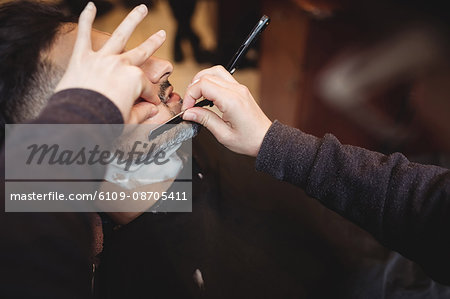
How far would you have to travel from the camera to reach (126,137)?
0.86m

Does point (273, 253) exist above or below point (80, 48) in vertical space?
below

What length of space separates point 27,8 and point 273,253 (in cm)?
99

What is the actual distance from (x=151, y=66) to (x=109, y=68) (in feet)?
1.15

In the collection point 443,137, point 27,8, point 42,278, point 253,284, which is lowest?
point 253,284

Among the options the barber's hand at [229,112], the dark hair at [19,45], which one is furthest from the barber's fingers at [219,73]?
the dark hair at [19,45]

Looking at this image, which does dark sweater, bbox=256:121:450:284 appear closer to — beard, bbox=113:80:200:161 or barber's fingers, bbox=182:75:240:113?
barber's fingers, bbox=182:75:240:113

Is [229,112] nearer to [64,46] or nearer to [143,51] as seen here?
[143,51]

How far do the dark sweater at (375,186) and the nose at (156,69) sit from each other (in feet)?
1.13

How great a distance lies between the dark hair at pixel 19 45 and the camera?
81cm

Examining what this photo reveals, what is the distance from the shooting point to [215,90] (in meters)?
0.77

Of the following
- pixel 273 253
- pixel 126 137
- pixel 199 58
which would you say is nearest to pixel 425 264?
pixel 273 253

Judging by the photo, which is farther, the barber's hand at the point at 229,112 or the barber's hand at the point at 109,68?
the barber's hand at the point at 229,112

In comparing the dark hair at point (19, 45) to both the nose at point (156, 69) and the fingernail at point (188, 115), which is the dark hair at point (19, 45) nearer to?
the nose at point (156, 69)

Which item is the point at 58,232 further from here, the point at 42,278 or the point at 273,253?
the point at 273,253
